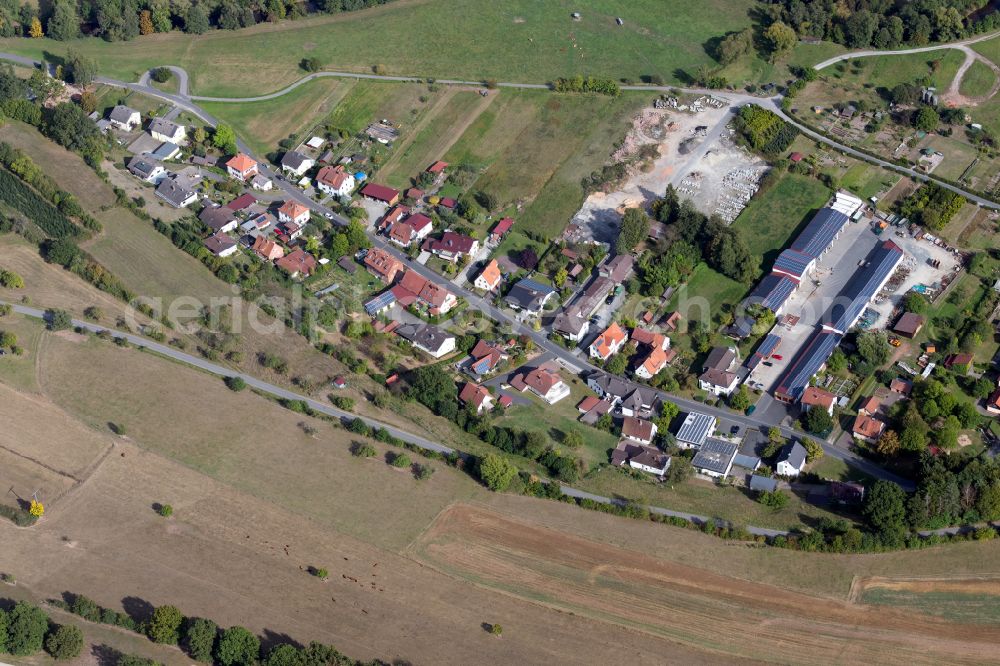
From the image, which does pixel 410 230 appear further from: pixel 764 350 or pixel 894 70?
pixel 894 70

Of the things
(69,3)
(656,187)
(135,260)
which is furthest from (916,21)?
(69,3)

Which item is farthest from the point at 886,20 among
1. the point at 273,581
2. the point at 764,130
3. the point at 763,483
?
the point at 273,581

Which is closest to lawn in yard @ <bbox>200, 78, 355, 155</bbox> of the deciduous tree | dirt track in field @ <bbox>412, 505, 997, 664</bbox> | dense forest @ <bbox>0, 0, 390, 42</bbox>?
dense forest @ <bbox>0, 0, 390, 42</bbox>

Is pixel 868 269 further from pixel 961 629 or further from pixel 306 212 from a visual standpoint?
pixel 306 212

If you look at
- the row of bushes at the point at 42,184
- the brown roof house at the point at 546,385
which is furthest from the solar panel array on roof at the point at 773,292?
the row of bushes at the point at 42,184

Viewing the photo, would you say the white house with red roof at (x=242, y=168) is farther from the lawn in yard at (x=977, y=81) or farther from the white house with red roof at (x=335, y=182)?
the lawn in yard at (x=977, y=81)

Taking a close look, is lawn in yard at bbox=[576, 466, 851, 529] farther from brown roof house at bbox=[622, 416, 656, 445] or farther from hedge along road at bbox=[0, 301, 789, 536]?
brown roof house at bbox=[622, 416, 656, 445]
